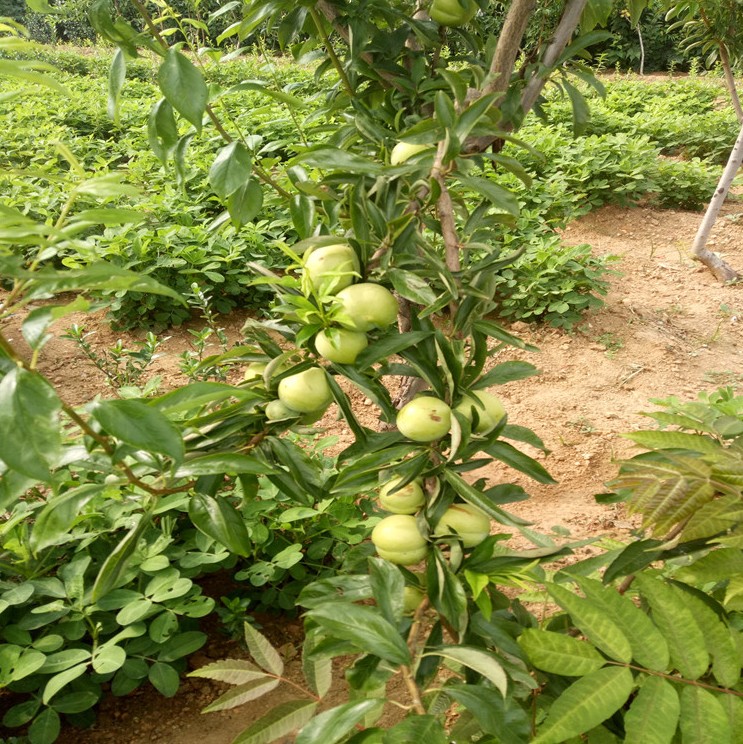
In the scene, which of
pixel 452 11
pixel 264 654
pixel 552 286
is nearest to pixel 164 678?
pixel 264 654

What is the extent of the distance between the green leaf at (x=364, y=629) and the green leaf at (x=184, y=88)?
0.70m

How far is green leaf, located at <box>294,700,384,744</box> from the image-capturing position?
2.44 ft

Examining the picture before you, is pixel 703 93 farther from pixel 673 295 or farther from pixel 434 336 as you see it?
pixel 434 336

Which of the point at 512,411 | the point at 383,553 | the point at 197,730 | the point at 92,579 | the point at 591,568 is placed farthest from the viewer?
the point at 512,411

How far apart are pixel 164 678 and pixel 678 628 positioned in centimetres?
116

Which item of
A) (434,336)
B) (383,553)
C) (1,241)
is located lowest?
(383,553)

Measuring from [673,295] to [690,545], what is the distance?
367cm

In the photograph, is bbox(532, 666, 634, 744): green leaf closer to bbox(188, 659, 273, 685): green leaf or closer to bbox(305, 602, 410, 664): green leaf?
bbox(305, 602, 410, 664): green leaf

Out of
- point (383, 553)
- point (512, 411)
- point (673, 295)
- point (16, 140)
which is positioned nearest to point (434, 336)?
point (383, 553)

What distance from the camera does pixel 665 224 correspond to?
5254mm

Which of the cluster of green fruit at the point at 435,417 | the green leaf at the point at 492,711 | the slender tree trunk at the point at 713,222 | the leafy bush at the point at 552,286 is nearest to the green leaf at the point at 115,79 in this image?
the cluster of green fruit at the point at 435,417

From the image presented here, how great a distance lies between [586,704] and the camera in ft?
2.61

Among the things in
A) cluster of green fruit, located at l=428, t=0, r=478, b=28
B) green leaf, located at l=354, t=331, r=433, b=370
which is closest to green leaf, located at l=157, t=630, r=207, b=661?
green leaf, located at l=354, t=331, r=433, b=370

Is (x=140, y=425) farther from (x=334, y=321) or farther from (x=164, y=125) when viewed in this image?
(x=164, y=125)
